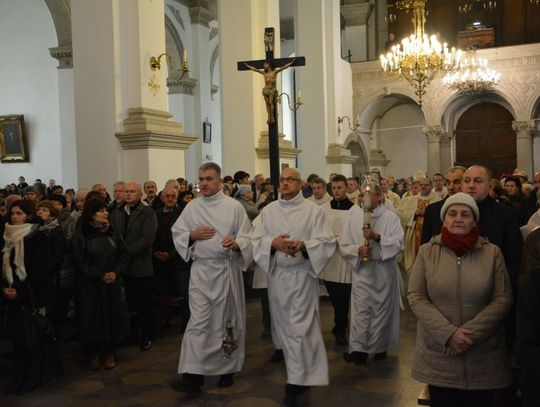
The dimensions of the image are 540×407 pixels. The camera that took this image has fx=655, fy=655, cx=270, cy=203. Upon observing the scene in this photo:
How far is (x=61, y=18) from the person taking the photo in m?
17.0

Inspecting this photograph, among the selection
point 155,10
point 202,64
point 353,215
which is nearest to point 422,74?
point 202,64

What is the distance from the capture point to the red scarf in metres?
3.64

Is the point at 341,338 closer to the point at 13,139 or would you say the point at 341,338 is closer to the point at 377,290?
the point at 377,290

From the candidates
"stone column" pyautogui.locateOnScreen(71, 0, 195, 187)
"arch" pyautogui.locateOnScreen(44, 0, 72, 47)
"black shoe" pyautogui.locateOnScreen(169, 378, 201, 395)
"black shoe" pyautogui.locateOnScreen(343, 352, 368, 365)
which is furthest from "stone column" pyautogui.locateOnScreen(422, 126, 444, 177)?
"black shoe" pyautogui.locateOnScreen(169, 378, 201, 395)

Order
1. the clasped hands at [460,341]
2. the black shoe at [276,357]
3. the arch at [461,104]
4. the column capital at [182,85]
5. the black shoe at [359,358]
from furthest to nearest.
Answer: the arch at [461,104] → the column capital at [182,85] → the black shoe at [276,357] → the black shoe at [359,358] → the clasped hands at [460,341]

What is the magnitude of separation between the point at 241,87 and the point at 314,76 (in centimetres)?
485

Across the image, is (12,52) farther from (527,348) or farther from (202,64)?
(527,348)

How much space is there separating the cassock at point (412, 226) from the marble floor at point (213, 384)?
2.87 metres

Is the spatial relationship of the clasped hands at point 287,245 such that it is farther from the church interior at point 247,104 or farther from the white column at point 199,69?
the white column at point 199,69

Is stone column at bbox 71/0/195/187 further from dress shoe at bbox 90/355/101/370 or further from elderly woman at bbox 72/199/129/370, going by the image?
dress shoe at bbox 90/355/101/370

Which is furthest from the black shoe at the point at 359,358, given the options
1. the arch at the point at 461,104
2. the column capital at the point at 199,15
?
the arch at the point at 461,104

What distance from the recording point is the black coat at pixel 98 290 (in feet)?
20.0

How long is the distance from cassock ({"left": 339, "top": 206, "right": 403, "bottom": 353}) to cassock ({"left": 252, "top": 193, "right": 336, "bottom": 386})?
0.93 meters

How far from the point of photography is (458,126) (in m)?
25.1
